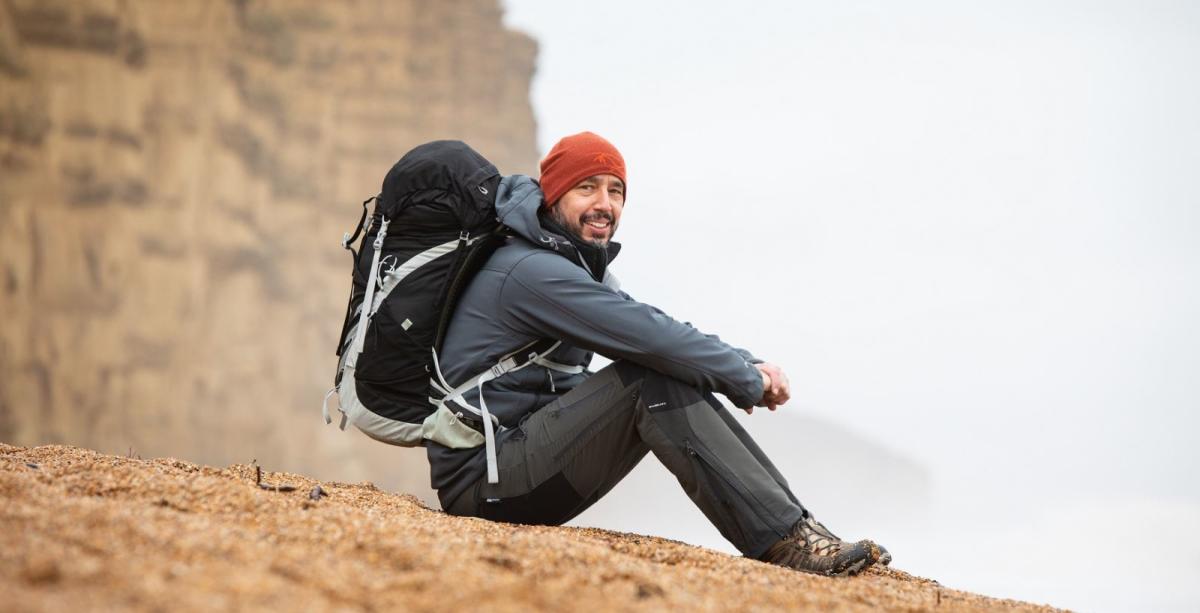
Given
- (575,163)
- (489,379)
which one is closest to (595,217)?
(575,163)

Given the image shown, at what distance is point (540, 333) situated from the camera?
9.43 ft

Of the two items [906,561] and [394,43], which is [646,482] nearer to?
[906,561]

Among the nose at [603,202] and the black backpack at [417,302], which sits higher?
the nose at [603,202]

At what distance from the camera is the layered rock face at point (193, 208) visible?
11.9 meters

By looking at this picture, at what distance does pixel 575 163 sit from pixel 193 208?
11.0m

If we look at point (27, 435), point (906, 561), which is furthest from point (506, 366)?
point (906, 561)

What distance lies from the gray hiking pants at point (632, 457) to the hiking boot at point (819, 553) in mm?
28

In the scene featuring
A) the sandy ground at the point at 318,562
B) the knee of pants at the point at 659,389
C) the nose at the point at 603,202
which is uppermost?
the nose at the point at 603,202

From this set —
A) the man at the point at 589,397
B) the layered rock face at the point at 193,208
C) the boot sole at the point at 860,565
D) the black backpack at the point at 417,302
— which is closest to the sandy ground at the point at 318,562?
the boot sole at the point at 860,565

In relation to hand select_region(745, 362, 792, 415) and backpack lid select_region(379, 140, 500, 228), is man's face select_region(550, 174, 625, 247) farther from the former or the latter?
hand select_region(745, 362, 792, 415)

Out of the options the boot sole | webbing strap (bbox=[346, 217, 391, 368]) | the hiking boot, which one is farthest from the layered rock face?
the boot sole

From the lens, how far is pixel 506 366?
2.91 meters

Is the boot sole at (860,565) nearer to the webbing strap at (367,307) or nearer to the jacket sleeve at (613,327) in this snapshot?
the jacket sleeve at (613,327)

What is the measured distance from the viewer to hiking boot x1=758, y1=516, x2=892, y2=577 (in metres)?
2.56
